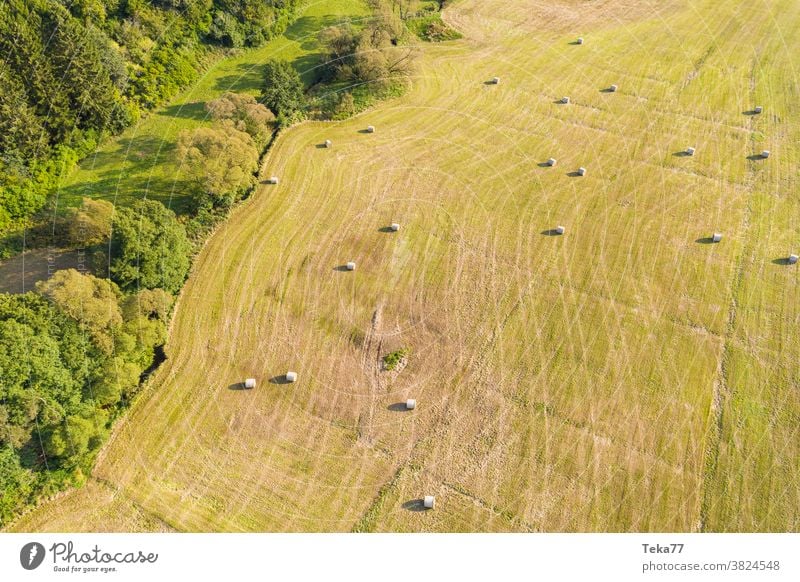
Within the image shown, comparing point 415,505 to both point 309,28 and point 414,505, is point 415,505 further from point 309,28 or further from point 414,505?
point 309,28

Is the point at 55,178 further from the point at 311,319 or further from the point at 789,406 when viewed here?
the point at 789,406

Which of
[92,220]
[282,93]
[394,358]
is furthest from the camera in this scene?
[282,93]

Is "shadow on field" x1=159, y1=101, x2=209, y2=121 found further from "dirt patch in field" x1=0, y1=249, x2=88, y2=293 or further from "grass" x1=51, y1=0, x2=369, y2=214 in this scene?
"dirt patch in field" x1=0, y1=249, x2=88, y2=293

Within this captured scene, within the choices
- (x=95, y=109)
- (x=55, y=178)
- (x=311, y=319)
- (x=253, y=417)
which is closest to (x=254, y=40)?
(x=95, y=109)

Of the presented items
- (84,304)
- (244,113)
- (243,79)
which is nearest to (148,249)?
(84,304)

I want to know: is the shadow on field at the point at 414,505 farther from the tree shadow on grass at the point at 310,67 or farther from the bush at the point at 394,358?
the tree shadow on grass at the point at 310,67
